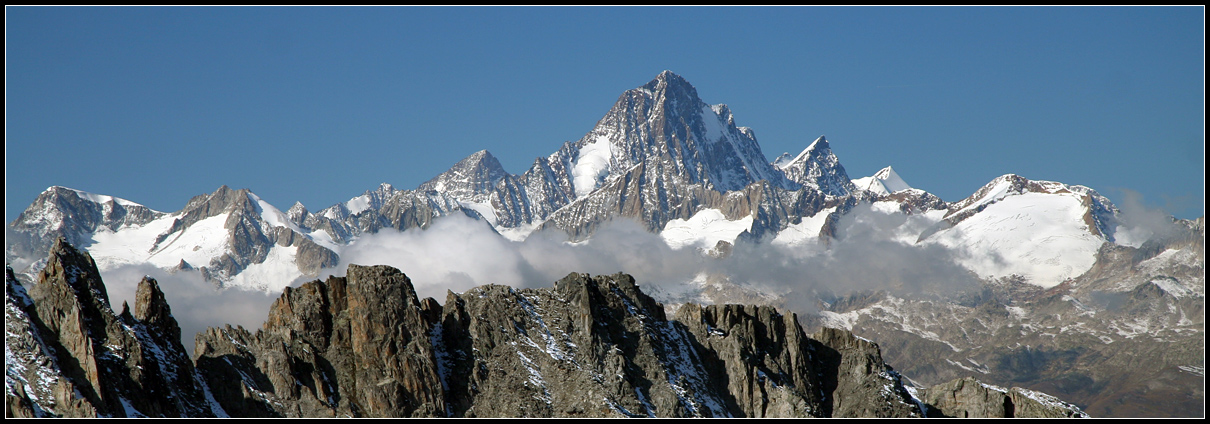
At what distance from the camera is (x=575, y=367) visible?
188 meters

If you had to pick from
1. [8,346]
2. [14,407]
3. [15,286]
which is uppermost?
[15,286]

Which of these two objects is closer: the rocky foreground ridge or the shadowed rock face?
the shadowed rock face

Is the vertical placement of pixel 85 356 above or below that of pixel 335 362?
below

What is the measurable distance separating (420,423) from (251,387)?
25497 millimetres

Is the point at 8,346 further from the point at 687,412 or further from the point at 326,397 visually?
the point at 687,412

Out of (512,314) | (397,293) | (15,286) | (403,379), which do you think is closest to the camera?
(15,286)

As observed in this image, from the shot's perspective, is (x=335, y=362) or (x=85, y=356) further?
(x=335, y=362)

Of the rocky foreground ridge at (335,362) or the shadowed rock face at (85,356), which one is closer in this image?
the shadowed rock face at (85,356)

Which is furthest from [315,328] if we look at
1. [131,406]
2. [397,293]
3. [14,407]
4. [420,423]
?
[14,407]

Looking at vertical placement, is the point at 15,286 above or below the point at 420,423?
Result: above

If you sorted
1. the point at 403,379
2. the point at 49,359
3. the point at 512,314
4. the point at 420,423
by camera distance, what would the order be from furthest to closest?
the point at 512,314
the point at 403,379
the point at 420,423
the point at 49,359

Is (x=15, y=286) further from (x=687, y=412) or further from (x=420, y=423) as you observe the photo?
(x=687, y=412)

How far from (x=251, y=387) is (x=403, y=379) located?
924 inches

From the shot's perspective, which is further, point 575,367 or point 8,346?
point 575,367
